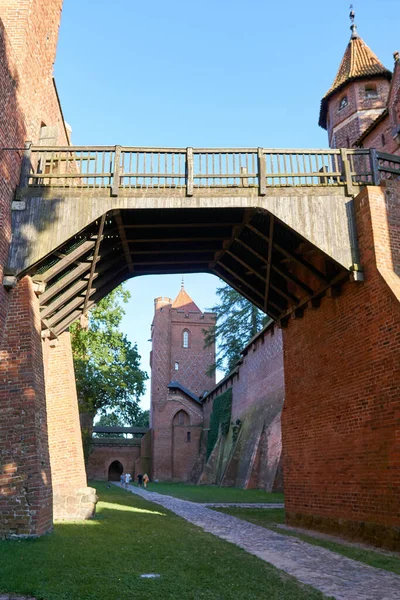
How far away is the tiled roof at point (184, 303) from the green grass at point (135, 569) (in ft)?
164

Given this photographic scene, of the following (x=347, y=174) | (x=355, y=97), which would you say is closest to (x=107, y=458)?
(x=355, y=97)

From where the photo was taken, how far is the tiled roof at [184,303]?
59719 mm

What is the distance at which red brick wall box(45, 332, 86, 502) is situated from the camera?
478 inches

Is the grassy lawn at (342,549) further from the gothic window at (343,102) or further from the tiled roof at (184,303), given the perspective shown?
the tiled roof at (184,303)

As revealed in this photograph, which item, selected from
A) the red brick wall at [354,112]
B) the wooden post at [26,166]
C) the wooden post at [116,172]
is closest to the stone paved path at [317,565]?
the wooden post at [116,172]

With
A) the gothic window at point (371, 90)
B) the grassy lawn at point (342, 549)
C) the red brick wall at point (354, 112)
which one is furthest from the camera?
the gothic window at point (371, 90)

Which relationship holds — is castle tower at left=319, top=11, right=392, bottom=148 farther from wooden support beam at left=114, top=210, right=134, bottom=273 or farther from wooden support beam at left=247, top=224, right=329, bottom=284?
wooden support beam at left=114, top=210, right=134, bottom=273

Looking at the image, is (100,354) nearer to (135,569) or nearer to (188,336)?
(135,569)

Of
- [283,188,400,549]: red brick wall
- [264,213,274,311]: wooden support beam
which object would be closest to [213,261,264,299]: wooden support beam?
[264,213,274,311]: wooden support beam

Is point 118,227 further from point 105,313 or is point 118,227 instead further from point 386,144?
point 105,313

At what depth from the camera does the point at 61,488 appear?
12.0 meters

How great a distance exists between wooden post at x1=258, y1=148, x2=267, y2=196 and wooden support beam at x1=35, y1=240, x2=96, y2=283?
367 cm

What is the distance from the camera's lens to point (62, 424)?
1248 cm

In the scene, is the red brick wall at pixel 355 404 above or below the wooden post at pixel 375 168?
below
